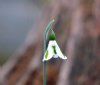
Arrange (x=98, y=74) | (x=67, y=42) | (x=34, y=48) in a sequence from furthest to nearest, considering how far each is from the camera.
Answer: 1. (x=34, y=48)
2. (x=67, y=42)
3. (x=98, y=74)

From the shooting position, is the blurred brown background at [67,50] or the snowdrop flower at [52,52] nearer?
the snowdrop flower at [52,52]

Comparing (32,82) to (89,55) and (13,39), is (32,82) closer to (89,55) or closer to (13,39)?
(89,55)

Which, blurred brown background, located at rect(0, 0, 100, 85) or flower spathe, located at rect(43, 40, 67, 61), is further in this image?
blurred brown background, located at rect(0, 0, 100, 85)

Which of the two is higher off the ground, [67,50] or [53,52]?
[67,50]

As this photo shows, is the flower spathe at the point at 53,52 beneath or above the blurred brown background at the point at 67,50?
beneath

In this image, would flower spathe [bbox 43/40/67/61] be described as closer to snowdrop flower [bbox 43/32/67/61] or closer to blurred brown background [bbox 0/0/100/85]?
snowdrop flower [bbox 43/32/67/61]

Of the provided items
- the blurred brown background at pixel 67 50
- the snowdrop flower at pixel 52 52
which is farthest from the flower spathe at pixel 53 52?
the blurred brown background at pixel 67 50

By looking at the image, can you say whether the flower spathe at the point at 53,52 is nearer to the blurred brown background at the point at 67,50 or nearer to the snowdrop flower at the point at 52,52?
the snowdrop flower at the point at 52,52

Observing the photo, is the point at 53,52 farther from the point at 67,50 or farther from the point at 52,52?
the point at 67,50

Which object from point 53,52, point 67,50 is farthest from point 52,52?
point 67,50

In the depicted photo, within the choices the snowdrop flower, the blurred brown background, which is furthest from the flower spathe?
the blurred brown background

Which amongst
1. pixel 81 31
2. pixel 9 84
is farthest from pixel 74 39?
pixel 9 84
